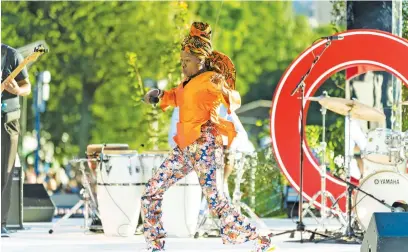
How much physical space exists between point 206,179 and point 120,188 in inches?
108

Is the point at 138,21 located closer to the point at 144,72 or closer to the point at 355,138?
the point at 144,72

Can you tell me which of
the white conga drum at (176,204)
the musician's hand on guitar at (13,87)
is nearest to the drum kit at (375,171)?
the white conga drum at (176,204)

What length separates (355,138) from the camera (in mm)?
12930

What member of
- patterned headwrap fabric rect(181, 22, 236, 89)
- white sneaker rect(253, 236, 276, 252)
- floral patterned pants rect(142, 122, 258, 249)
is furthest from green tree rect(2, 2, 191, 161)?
white sneaker rect(253, 236, 276, 252)

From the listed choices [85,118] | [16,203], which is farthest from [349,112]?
[85,118]

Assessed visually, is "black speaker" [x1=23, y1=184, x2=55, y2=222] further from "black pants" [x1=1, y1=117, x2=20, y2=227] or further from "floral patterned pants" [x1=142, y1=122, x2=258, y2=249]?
"floral patterned pants" [x1=142, y1=122, x2=258, y2=249]

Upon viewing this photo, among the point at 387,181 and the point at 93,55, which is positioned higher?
the point at 93,55

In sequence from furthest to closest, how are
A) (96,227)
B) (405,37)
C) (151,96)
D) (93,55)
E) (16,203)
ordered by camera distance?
1. (93,55)
2. (405,37)
3. (16,203)
4. (96,227)
5. (151,96)

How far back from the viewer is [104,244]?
11305 mm

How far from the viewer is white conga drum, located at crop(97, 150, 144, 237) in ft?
39.3

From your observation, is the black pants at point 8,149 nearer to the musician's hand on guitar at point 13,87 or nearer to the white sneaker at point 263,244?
the musician's hand on guitar at point 13,87

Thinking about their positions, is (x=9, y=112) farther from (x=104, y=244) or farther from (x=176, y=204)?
(x=176, y=204)

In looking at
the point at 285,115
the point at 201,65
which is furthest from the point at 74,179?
the point at 201,65

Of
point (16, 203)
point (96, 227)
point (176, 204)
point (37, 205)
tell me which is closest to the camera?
point (176, 204)
